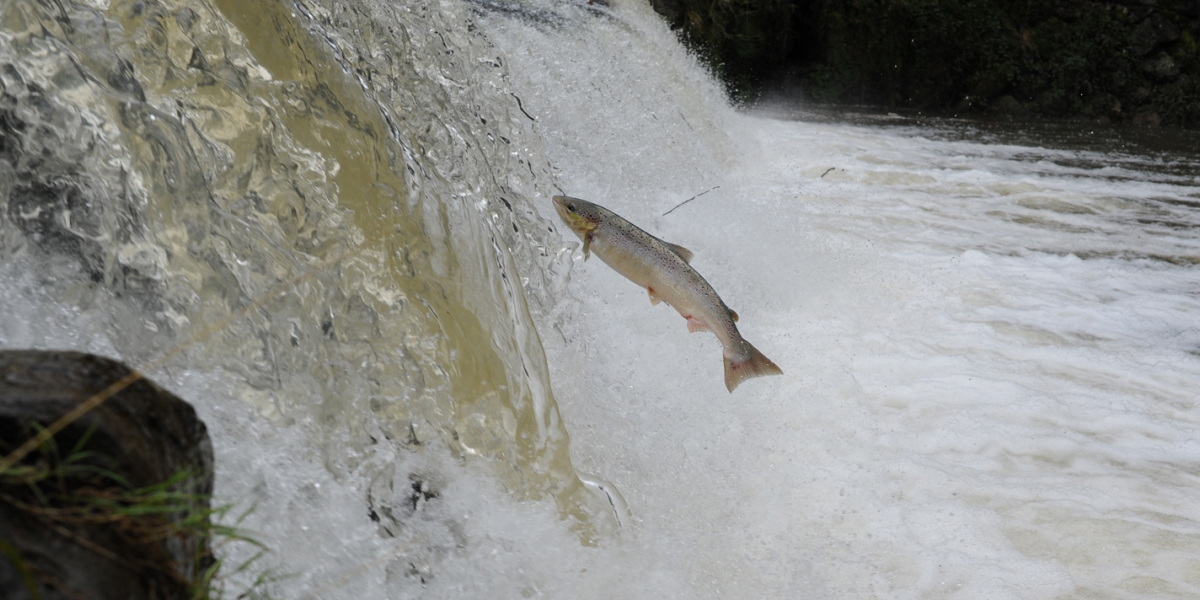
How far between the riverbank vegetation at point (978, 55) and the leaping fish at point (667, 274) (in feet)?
38.5

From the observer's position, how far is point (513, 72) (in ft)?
21.1

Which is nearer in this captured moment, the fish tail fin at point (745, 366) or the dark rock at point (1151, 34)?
the fish tail fin at point (745, 366)

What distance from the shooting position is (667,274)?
9.00 feet

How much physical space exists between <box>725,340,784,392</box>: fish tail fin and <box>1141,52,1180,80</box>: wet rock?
1483 cm

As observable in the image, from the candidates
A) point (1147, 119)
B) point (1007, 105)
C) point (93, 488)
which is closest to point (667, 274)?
point (93, 488)

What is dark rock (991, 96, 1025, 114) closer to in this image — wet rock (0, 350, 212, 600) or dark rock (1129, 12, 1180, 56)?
dark rock (1129, 12, 1180, 56)

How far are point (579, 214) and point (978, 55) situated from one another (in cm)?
1412

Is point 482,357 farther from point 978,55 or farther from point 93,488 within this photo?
point 978,55

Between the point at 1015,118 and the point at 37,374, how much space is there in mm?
14942

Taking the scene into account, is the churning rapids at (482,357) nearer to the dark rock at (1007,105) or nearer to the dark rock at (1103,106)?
the dark rock at (1007,105)

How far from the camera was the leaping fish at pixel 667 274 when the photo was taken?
2.69 m

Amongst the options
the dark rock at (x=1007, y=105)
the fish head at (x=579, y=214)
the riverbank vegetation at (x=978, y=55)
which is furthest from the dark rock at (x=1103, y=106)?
the fish head at (x=579, y=214)

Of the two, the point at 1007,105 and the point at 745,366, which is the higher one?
the point at 745,366

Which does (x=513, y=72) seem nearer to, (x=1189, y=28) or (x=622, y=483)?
(x=622, y=483)
